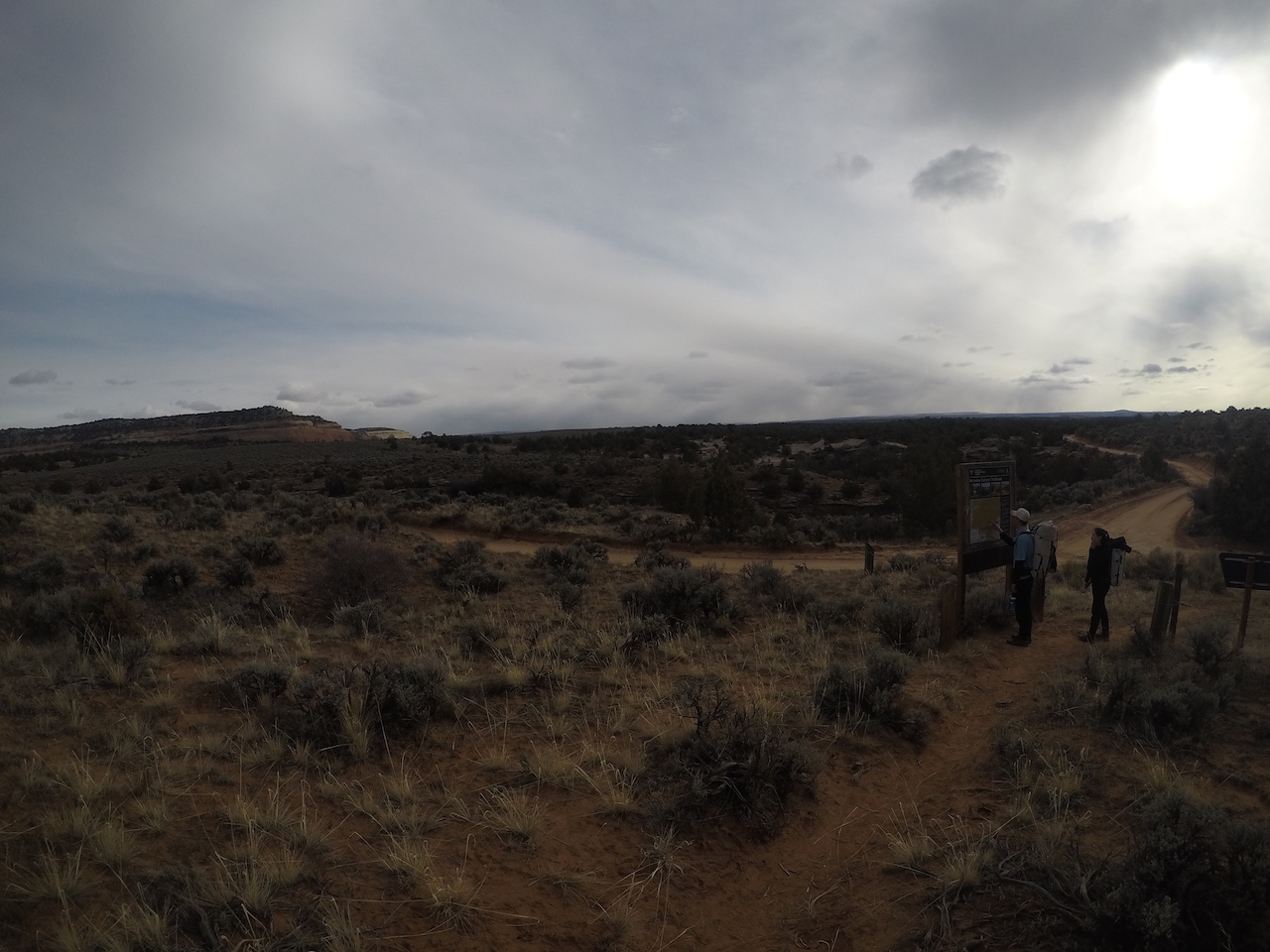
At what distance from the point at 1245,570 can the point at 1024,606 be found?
2.31 metres

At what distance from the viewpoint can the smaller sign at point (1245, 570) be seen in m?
7.57

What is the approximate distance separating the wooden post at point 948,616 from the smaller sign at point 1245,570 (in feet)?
9.52

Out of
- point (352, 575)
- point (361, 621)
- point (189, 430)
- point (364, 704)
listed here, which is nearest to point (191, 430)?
point (189, 430)

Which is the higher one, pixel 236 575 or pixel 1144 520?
pixel 236 575

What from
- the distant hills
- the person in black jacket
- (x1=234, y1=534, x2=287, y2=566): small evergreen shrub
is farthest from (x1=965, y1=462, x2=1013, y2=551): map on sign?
the distant hills

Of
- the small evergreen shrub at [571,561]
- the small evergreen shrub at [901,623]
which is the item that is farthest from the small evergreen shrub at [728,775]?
the small evergreen shrub at [571,561]

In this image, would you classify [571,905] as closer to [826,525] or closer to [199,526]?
[199,526]

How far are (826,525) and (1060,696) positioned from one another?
20699mm

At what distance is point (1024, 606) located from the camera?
8.60 m

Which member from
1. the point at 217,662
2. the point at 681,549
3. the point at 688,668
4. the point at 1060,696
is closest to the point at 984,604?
the point at 1060,696

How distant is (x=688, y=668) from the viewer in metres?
7.69

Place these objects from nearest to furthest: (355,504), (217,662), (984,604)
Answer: (217,662), (984,604), (355,504)

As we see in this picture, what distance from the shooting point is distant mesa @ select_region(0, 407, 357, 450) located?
83938 mm

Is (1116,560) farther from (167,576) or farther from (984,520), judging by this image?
(167,576)
